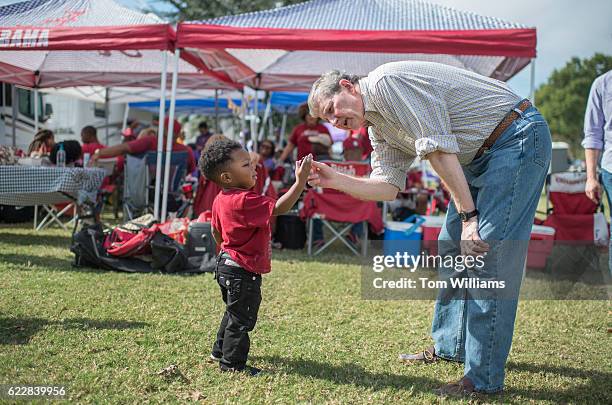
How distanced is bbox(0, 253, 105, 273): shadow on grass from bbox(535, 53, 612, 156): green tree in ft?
173

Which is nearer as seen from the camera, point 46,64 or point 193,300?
point 193,300

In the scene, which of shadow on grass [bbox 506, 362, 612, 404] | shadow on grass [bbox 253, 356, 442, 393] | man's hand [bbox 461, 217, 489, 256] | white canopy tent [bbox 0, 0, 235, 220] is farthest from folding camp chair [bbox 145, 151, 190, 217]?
man's hand [bbox 461, 217, 489, 256]

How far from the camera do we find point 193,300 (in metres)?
4.39

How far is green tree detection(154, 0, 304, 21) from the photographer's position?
64.6 ft

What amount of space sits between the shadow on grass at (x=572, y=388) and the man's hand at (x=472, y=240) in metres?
0.84

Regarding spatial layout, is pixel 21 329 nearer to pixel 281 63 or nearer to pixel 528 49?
pixel 528 49

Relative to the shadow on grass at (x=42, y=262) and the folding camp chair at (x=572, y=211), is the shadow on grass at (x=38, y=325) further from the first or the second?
the folding camp chair at (x=572, y=211)

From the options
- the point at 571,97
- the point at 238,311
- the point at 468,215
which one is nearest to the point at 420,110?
the point at 468,215

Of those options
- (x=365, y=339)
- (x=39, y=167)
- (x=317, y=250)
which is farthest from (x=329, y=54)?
(x=365, y=339)

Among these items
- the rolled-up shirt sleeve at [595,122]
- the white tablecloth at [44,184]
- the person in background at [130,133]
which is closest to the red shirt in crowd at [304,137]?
the white tablecloth at [44,184]

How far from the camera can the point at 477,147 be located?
2.56 meters

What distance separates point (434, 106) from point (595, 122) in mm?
1917

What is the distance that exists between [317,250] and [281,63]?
14.5 feet

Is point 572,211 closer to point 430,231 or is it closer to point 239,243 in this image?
point 430,231
